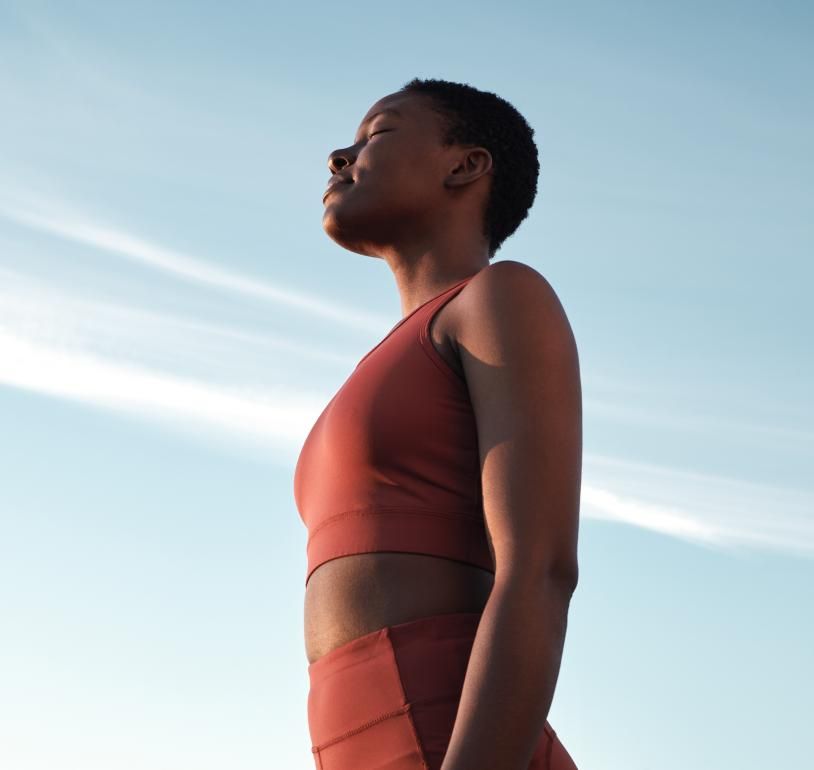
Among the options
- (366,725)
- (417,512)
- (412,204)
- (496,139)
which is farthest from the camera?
(496,139)

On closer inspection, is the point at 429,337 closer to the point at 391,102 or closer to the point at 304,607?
the point at 304,607

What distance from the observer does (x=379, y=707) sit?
291cm

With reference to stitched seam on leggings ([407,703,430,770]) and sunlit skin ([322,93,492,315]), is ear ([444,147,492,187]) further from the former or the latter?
stitched seam on leggings ([407,703,430,770])

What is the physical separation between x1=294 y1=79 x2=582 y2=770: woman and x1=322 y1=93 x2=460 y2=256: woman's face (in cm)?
42

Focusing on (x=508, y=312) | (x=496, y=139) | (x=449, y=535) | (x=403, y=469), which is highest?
(x=496, y=139)

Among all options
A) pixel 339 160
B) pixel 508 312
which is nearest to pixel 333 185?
pixel 339 160

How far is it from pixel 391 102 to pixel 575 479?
1.73 meters

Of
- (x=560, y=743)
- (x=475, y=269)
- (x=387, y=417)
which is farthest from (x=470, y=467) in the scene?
(x=475, y=269)

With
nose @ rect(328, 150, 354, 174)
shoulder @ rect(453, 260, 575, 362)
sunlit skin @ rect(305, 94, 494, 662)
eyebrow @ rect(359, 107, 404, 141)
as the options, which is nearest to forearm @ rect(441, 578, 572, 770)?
shoulder @ rect(453, 260, 575, 362)

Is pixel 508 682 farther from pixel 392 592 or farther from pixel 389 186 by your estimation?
→ pixel 389 186

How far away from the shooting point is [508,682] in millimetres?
2686

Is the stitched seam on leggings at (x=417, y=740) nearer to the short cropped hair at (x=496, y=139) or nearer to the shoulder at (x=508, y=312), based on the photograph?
the shoulder at (x=508, y=312)

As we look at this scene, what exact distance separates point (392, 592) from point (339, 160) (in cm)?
161

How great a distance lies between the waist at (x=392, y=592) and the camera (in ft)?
9.69
